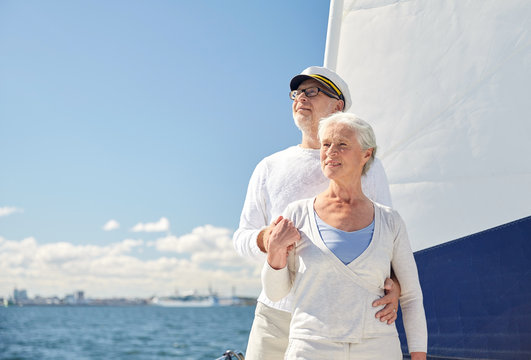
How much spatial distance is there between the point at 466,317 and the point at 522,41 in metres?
1.22

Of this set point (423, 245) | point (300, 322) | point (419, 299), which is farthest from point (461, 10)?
point (300, 322)

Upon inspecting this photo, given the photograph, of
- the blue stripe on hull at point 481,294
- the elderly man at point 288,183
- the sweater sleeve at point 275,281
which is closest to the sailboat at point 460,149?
the blue stripe on hull at point 481,294

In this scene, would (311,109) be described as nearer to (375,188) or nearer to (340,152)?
(375,188)

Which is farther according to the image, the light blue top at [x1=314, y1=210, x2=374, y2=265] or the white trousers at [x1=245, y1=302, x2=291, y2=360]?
the white trousers at [x1=245, y1=302, x2=291, y2=360]

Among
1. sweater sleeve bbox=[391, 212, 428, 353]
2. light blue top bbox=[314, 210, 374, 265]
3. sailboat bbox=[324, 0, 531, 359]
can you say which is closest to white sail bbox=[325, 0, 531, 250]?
sailboat bbox=[324, 0, 531, 359]

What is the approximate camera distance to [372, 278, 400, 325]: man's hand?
1.85 metres

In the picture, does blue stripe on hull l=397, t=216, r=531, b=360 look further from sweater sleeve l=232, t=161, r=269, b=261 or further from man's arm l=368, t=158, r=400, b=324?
sweater sleeve l=232, t=161, r=269, b=261

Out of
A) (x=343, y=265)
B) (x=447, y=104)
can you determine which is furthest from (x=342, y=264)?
(x=447, y=104)

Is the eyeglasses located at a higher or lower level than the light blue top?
higher

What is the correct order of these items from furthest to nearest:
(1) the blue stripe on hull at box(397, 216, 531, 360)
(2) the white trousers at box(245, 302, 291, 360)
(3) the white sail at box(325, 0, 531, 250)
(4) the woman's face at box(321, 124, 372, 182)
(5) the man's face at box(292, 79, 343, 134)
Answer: (3) the white sail at box(325, 0, 531, 250) < (1) the blue stripe on hull at box(397, 216, 531, 360) < (5) the man's face at box(292, 79, 343, 134) < (2) the white trousers at box(245, 302, 291, 360) < (4) the woman's face at box(321, 124, 372, 182)

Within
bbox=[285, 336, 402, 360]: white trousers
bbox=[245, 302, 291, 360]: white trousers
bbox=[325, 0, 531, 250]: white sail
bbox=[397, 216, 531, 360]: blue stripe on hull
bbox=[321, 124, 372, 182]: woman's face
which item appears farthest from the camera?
bbox=[325, 0, 531, 250]: white sail

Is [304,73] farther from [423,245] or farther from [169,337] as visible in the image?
[169,337]

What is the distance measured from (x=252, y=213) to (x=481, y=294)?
3.58ft

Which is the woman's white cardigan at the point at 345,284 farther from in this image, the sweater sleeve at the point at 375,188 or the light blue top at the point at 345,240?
the sweater sleeve at the point at 375,188
